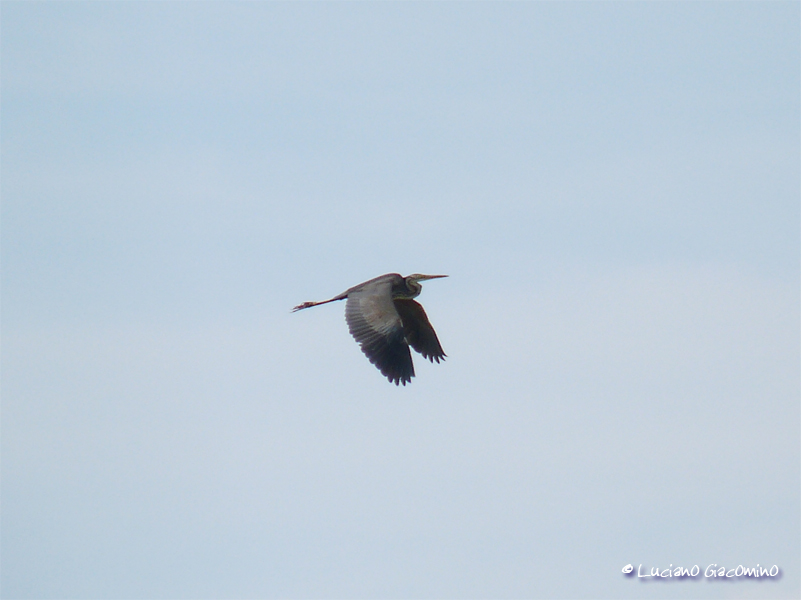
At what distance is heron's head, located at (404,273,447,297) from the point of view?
83.9ft

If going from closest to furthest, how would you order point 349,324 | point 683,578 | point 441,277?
point 683,578 < point 349,324 < point 441,277

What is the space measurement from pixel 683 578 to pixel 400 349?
23.0ft

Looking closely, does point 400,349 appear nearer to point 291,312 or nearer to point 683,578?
point 291,312

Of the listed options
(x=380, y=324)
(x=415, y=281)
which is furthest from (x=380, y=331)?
(x=415, y=281)

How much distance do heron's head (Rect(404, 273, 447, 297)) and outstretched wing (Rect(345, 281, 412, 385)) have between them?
4.66ft

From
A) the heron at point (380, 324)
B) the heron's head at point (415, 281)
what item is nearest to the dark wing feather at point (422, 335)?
the heron's head at point (415, 281)

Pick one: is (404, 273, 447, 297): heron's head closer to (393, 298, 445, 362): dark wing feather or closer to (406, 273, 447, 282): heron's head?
(406, 273, 447, 282): heron's head

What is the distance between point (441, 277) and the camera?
85.0 ft

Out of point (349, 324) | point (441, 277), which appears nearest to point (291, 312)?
point (349, 324)

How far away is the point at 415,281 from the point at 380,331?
7.30 ft

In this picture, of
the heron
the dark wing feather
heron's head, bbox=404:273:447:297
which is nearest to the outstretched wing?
the heron

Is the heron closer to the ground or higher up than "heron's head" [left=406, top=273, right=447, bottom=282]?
closer to the ground

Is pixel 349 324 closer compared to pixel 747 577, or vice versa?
pixel 747 577

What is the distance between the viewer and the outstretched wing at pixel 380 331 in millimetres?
23719
